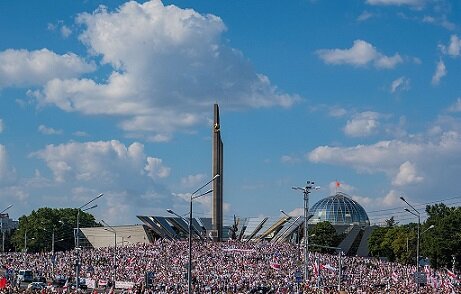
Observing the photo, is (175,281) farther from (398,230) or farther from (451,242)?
(398,230)

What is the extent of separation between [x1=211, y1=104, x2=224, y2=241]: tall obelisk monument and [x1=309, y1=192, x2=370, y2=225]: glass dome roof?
34.9 m

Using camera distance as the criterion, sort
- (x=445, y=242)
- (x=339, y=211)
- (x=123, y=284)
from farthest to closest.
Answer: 1. (x=339, y=211)
2. (x=445, y=242)
3. (x=123, y=284)

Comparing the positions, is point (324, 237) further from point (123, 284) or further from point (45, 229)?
point (123, 284)

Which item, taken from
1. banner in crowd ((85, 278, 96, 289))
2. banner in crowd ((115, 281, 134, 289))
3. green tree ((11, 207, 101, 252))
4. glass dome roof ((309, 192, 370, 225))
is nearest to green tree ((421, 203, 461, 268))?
banner in crowd ((115, 281, 134, 289))

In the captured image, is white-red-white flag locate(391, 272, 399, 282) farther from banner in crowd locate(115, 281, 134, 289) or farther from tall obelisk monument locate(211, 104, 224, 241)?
tall obelisk monument locate(211, 104, 224, 241)

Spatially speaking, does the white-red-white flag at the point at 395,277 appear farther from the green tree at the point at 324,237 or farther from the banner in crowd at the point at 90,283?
the green tree at the point at 324,237

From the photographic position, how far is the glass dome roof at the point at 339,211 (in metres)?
130

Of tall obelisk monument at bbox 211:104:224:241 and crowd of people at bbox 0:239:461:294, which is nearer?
crowd of people at bbox 0:239:461:294

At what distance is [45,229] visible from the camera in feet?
369

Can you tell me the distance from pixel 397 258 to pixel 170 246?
38184 millimetres

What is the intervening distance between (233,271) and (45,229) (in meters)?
60.8

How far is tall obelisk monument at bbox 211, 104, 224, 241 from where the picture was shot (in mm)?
95062

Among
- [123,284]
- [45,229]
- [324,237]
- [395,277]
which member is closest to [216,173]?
[324,237]

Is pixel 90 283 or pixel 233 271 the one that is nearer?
pixel 90 283
